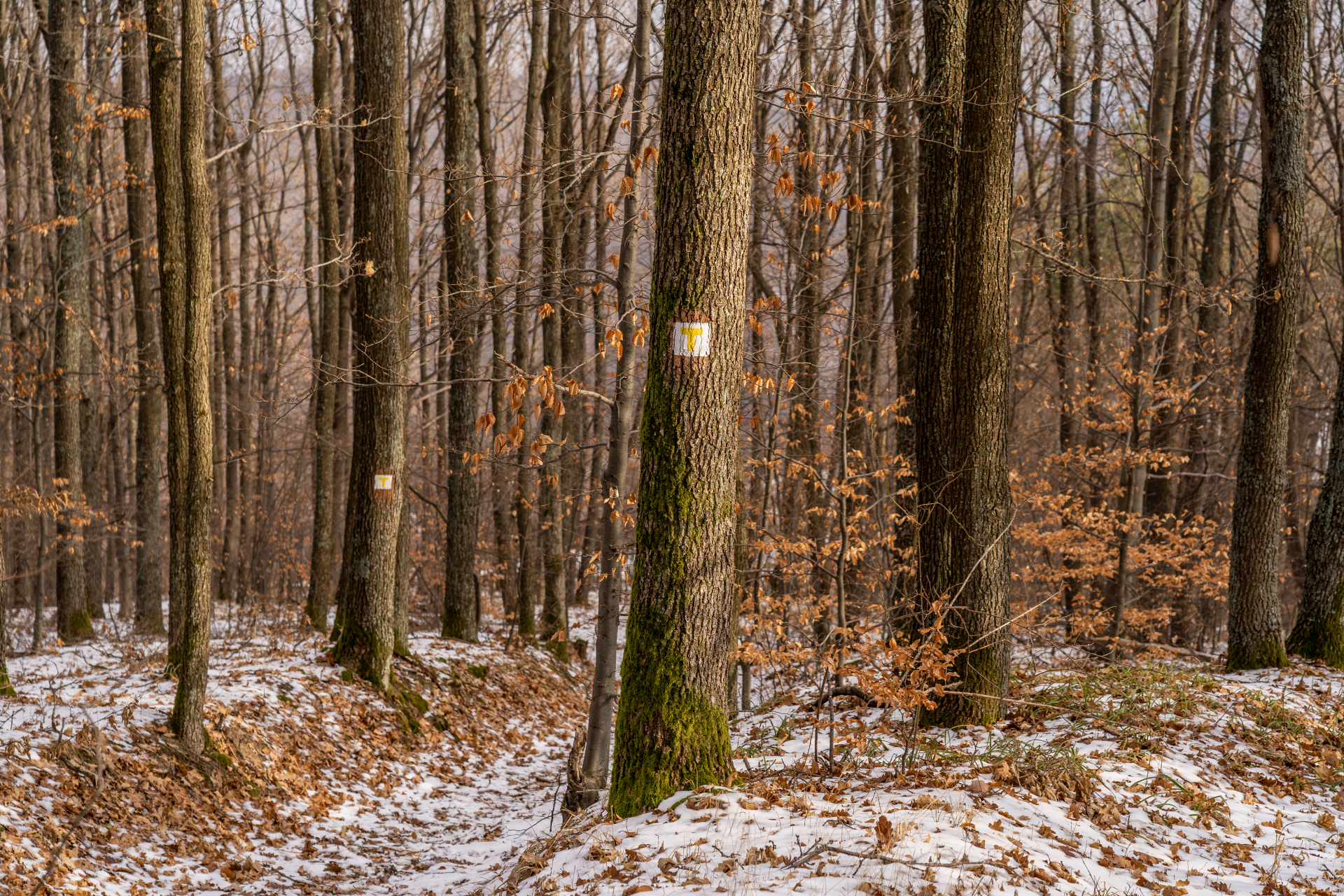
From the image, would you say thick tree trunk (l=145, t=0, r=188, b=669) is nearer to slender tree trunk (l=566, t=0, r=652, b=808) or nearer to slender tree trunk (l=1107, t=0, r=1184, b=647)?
slender tree trunk (l=566, t=0, r=652, b=808)

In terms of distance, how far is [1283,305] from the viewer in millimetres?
8266

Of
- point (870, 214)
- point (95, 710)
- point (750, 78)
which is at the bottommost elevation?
point (95, 710)

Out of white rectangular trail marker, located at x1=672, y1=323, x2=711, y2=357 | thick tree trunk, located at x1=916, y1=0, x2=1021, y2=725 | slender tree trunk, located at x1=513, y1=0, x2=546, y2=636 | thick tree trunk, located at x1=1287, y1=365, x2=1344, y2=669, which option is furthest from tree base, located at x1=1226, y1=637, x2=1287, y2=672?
slender tree trunk, located at x1=513, y1=0, x2=546, y2=636

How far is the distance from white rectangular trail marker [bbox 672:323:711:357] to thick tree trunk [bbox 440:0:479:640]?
5916 millimetres

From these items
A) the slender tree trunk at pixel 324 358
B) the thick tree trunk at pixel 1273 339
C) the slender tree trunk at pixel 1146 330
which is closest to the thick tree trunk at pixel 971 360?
the thick tree trunk at pixel 1273 339

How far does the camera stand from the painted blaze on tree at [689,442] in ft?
15.0

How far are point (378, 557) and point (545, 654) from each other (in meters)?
4.64

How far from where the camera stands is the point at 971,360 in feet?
20.1

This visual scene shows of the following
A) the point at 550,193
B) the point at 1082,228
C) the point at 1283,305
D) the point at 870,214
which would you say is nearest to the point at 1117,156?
the point at 1082,228

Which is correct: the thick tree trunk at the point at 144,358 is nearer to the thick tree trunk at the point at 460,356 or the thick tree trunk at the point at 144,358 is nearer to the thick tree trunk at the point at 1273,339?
the thick tree trunk at the point at 460,356

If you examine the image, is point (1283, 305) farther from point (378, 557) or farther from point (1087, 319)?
point (378, 557)

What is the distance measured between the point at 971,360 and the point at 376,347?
18.9ft

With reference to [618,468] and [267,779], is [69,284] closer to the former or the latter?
[267,779]

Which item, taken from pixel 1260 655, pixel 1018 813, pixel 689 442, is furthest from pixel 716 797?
pixel 1260 655
